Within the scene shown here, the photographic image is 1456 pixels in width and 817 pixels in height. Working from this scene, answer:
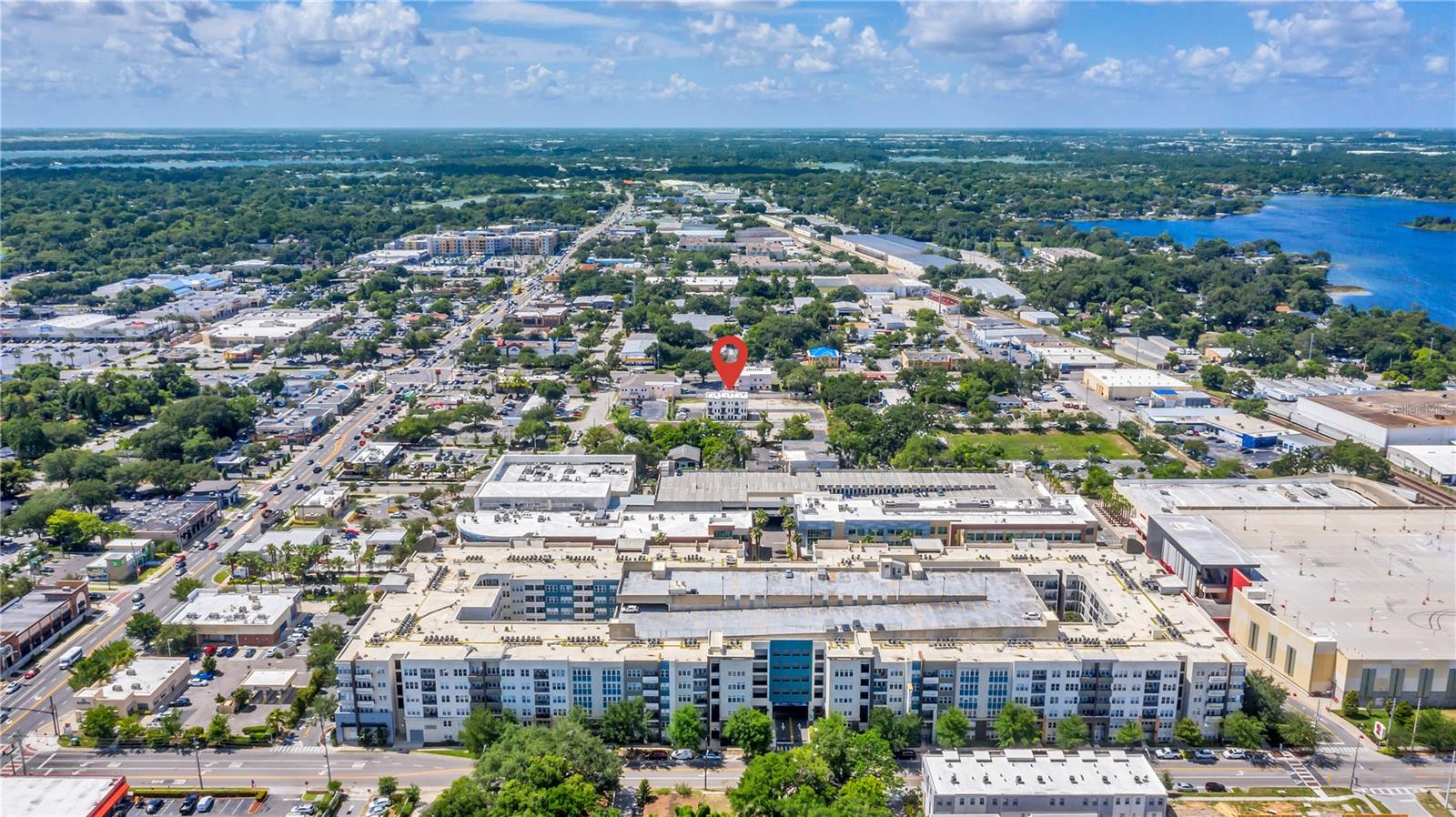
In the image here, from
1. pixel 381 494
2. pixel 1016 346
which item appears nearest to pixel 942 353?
→ pixel 1016 346

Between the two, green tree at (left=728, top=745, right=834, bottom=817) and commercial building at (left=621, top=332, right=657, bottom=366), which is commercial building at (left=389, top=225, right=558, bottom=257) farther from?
green tree at (left=728, top=745, right=834, bottom=817)

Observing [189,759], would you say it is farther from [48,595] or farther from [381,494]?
[381,494]

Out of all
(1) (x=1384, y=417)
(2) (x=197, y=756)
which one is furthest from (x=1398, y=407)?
(2) (x=197, y=756)

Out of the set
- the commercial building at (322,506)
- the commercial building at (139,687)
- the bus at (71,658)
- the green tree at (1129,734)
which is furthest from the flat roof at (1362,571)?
the bus at (71,658)

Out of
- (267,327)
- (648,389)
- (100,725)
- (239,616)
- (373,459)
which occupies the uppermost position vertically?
(267,327)

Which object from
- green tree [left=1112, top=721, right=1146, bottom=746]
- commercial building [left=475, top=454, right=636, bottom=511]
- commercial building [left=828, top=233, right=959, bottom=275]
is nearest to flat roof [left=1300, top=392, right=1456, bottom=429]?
green tree [left=1112, top=721, right=1146, bottom=746]

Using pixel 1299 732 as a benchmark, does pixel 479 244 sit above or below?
above

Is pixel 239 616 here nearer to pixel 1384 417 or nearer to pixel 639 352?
pixel 639 352
